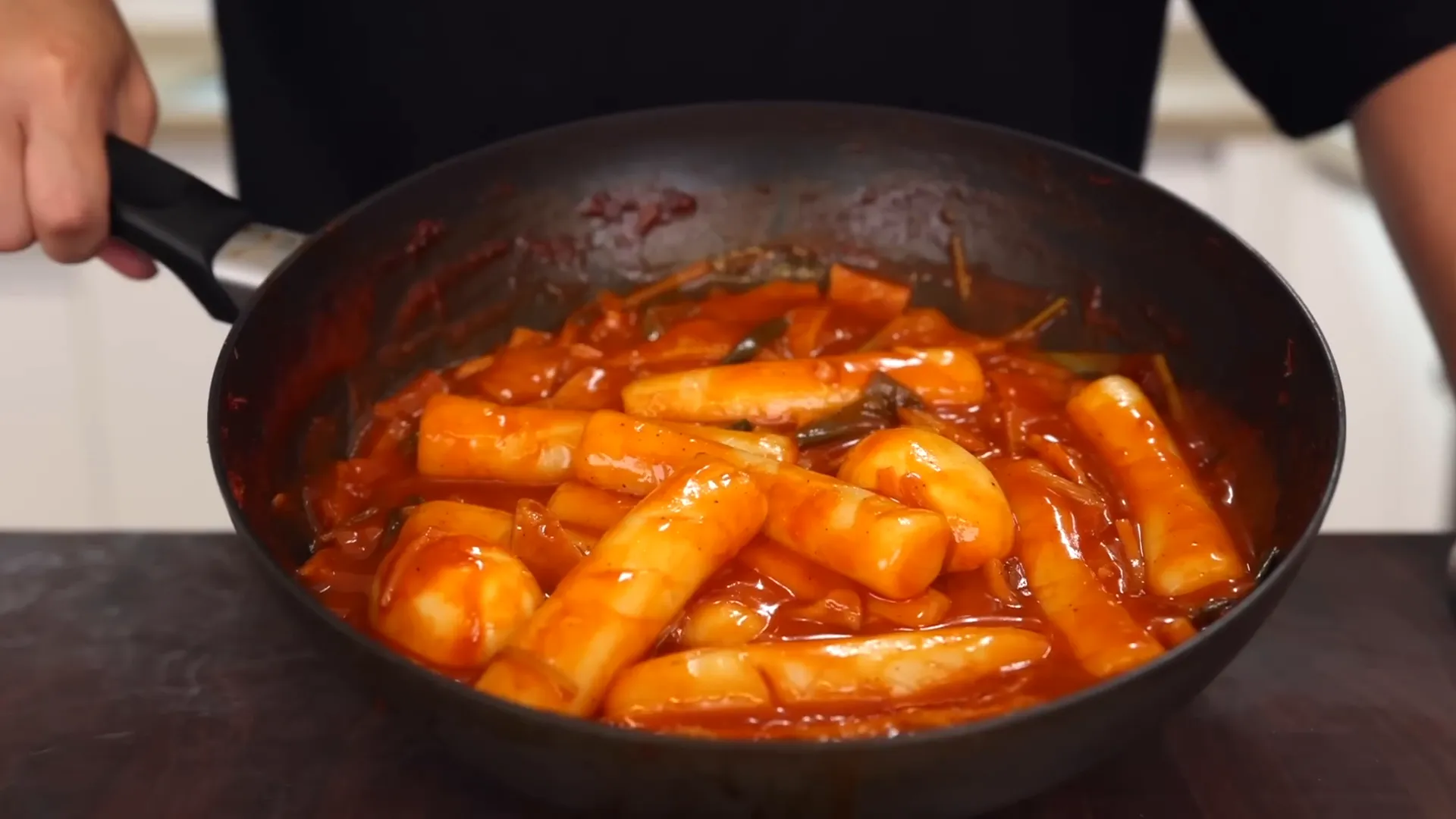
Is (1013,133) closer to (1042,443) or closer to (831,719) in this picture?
(1042,443)

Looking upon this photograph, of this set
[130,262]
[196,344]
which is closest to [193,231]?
[130,262]

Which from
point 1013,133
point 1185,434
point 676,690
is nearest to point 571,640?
point 676,690

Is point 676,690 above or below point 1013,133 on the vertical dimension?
below

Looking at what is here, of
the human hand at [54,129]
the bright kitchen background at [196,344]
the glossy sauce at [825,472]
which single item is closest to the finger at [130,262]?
the human hand at [54,129]

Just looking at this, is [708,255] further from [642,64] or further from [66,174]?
[66,174]

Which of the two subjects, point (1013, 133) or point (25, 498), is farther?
point (25, 498)

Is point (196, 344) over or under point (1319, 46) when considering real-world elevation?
under
